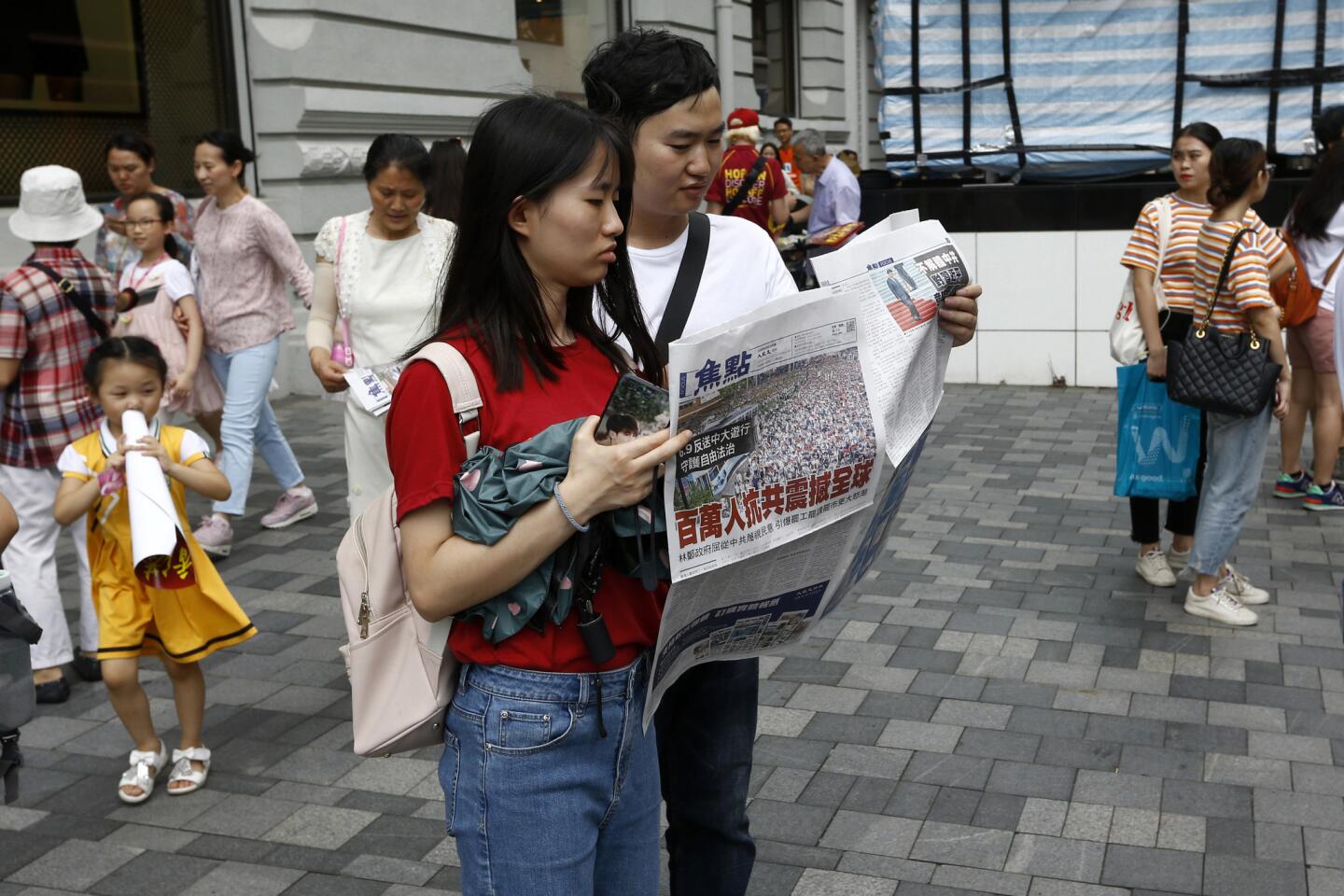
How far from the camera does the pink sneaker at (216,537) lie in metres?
6.62

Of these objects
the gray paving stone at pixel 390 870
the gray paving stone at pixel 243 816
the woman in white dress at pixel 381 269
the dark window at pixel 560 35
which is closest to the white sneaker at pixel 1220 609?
the woman in white dress at pixel 381 269

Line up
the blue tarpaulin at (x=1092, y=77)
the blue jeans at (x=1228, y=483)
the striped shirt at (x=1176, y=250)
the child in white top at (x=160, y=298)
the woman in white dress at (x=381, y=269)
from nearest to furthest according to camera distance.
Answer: the woman in white dress at (x=381, y=269) → the blue jeans at (x=1228, y=483) → the striped shirt at (x=1176, y=250) → the child in white top at (x=160, y=298) → the blue tarpaulin at (x=1092, y=77)

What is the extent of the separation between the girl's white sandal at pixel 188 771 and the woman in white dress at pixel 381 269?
0.86 meters

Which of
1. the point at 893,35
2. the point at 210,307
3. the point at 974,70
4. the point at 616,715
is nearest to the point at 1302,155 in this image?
the point at 974,70

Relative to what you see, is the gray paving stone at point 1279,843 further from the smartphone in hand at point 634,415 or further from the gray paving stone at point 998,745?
the smartphone in hand at point 634,415

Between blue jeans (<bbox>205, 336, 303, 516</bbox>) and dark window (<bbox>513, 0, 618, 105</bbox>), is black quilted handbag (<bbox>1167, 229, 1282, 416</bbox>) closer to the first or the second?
blue jeans (<bbox>205, 336, 303, 516</bbox>)

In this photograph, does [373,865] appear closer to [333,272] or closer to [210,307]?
[333,272]

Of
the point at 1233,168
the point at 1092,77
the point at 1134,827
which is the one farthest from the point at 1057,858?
the point at 1092,77

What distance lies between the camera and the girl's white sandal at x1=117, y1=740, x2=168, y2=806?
4039mm

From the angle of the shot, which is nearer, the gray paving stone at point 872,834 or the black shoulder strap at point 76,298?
the gray paving stone at point 872,834

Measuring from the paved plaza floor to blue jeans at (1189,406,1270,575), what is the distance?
0.30m

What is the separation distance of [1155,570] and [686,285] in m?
3.97

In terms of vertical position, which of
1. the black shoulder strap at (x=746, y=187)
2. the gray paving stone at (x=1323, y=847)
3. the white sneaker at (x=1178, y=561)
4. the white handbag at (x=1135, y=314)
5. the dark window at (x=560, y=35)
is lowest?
the gray paving stone at (x=1323, y=847)

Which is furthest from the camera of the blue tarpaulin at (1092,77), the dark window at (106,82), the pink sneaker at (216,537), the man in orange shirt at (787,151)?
the man in orange shirt at (787,151)
